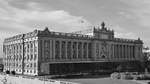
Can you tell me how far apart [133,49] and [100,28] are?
29.7 metres

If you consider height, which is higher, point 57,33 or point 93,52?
point 57,33

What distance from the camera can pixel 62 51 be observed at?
341ft

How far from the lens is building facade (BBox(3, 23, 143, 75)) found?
9447cm

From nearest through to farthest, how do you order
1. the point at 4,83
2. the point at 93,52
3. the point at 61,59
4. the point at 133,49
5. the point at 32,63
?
the point at 4,83
the point at 32,63
the point at 61,59
the point at 93,52
the point at 133,49

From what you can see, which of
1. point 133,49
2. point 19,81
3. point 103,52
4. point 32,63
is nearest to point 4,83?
point 19,81

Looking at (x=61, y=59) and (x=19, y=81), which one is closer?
(x=19, y=81)

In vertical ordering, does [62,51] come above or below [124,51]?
above

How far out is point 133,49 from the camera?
458 ft

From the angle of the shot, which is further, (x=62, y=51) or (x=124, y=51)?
(x=124, y=51)

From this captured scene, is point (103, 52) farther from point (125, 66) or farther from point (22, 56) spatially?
point (22, 56)

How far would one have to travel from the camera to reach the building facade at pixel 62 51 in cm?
9447

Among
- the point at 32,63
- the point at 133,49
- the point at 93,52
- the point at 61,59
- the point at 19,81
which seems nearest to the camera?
the point at 19,81

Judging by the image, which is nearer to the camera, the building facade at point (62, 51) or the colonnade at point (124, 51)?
the building facade at point (62, 51)

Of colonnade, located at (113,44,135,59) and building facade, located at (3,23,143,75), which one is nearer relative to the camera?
building facade, located at (3,23,143,75)
